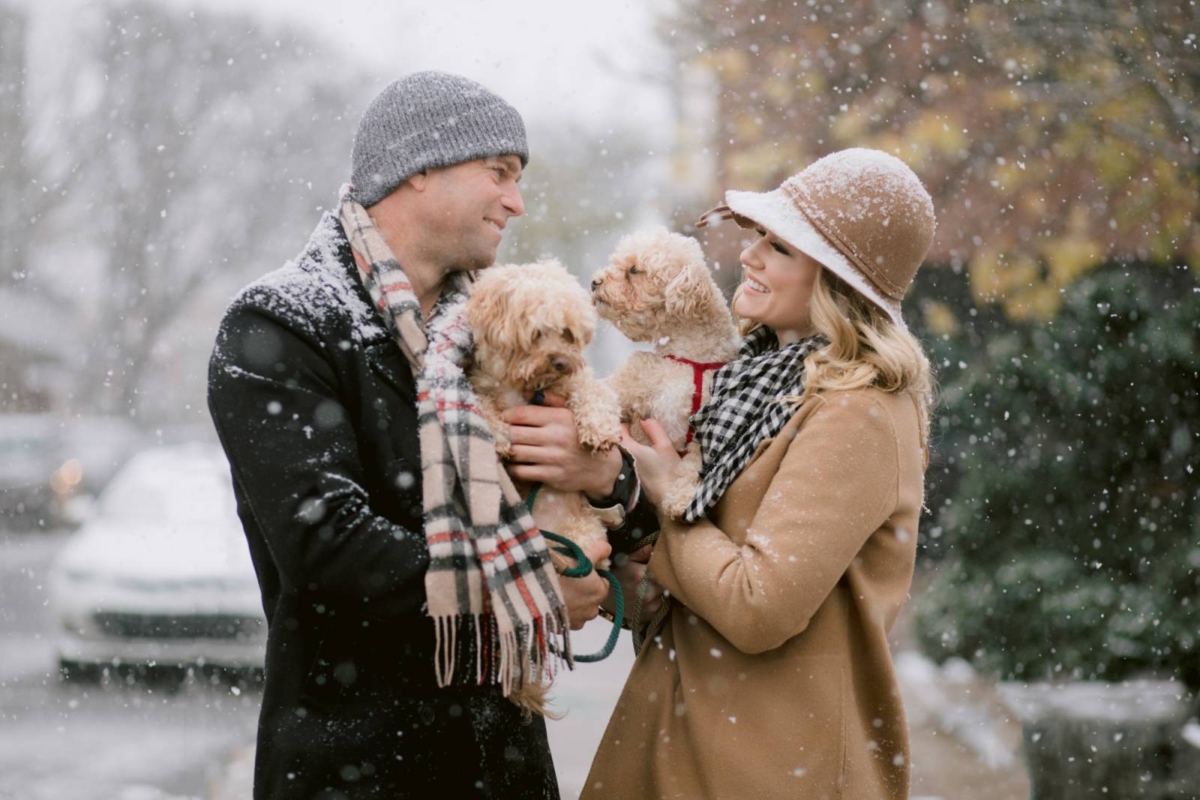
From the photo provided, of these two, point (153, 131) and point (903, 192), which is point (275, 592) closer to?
point (903, 192)

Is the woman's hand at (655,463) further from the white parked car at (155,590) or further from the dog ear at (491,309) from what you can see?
the white parked car at (155,590)

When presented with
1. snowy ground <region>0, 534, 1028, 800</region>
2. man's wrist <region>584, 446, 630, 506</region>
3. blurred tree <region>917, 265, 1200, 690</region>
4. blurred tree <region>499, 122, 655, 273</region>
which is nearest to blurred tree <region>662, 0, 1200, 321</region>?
blurred tree <region>917, 265, 1200, 690</region>

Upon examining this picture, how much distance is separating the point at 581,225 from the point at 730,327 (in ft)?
56.2

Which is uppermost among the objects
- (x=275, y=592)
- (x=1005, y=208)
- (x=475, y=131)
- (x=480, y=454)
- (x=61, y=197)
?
(x=61, y=197)

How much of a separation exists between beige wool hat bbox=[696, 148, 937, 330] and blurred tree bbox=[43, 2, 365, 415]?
58.1ft

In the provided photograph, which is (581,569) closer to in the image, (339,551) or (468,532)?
(468,532)

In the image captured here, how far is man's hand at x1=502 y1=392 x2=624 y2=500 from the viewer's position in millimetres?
2719

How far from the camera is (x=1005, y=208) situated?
9414mm

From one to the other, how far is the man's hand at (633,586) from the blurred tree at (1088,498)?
15.9 feet

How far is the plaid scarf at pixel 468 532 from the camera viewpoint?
240 centimetres

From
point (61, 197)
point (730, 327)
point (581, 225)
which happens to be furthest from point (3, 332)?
point (730, 327)

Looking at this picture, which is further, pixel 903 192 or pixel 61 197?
pixel 61 197

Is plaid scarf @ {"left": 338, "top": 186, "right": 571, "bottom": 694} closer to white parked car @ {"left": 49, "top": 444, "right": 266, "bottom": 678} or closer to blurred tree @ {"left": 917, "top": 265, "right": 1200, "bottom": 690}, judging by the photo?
blurred tree @ {"left": 917, "top": 265, "right": 1200, "bottom": 690}

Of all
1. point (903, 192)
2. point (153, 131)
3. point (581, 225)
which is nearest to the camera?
point (903, 192)
